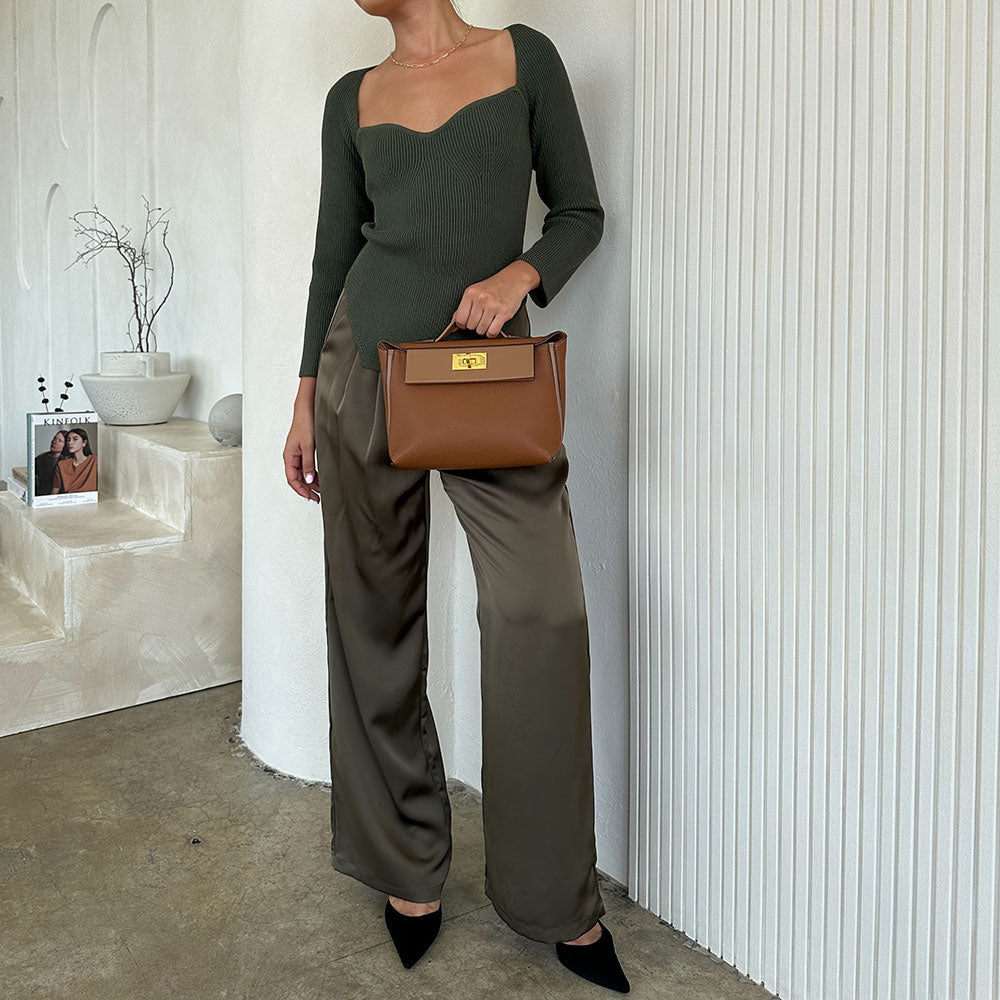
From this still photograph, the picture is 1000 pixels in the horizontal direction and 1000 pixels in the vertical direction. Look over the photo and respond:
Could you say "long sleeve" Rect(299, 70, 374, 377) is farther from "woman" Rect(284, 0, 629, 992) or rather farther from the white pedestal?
the white pedestal

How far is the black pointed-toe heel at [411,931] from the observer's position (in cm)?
167

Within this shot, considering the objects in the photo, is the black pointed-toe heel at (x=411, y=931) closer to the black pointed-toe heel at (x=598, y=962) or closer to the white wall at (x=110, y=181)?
the black pointed-toe heel at (x=598, y=962)

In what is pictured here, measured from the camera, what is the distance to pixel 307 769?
2371 millimetres

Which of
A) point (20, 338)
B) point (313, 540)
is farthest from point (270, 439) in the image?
point (20, 338)

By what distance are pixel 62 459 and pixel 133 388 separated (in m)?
0.34

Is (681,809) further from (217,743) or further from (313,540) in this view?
(217,743)

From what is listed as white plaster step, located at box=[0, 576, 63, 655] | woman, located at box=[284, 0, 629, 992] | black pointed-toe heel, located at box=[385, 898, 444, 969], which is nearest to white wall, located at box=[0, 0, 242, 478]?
white plaster step, located at box=[0, 576, 63, 655]

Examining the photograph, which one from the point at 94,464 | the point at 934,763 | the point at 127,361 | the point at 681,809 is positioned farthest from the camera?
the point at 127,361

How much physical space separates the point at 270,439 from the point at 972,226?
5.11 feet

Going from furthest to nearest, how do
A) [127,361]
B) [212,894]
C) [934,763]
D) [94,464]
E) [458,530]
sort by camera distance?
[127,361] → [94,464] → [458,530] → [212,894] → [934,763]

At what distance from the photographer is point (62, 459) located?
3.20 meters

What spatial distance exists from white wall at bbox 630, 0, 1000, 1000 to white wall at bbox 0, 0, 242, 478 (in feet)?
7.32

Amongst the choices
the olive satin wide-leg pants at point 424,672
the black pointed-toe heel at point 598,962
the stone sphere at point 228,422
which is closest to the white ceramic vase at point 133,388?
the stone sphere at point 228,422

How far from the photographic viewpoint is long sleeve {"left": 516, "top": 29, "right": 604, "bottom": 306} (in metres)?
1.59
